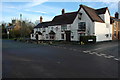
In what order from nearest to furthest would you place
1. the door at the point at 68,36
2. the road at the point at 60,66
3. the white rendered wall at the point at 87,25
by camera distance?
the road at the point at 60,66, the white rendered wall at the point at 87,25, the door at the point at 68,36

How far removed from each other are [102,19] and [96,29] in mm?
5567

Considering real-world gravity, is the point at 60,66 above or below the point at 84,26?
below

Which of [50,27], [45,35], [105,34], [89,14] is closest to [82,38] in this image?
[89,14]

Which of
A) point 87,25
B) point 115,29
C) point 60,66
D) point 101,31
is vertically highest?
point 87,25

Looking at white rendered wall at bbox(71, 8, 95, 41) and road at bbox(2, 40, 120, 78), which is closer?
road at bbox(2, 40, 120, 78)

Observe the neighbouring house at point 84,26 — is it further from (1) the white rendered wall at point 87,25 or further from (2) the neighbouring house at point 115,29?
(2) the neighbouring house at point 115,29

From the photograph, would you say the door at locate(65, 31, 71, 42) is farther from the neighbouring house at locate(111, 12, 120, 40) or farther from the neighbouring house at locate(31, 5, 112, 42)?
the neighbouring house at locate(111, 12, 120, 40)

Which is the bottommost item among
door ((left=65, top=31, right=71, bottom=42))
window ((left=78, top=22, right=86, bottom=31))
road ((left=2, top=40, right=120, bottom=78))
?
road ((left=2, top=40, right=120, bottom=78))

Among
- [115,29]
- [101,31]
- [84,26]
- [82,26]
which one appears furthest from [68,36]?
[115,29]

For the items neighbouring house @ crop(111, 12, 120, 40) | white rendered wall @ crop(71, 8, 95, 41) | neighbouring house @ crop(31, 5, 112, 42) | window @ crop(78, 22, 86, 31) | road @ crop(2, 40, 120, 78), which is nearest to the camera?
road @ crop(2, 40, 120, 78)

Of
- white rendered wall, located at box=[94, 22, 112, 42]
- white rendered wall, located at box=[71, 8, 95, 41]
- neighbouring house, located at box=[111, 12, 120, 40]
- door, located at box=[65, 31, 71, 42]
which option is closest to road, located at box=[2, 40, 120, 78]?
white rendered wall, located at box=[71, 8, 95, 41]

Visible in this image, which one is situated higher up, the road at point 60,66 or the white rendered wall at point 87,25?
the white rendered wall at point 87,25

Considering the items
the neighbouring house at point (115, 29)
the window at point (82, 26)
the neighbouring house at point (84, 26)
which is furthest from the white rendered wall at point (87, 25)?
the neighbouring house at point (115, 29)

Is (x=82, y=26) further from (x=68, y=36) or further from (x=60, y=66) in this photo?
(x=60, y=66)
